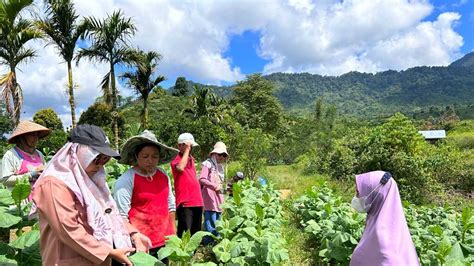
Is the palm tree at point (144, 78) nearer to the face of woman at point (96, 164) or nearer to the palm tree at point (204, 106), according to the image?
the palm tree at point (204, 106)

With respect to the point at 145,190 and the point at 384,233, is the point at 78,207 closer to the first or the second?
the point at 145,190

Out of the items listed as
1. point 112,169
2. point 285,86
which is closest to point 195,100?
point 112,169

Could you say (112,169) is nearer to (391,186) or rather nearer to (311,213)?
(311,213)

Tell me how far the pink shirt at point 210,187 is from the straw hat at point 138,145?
194 cm

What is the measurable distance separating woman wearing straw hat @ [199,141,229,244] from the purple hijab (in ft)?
8.17

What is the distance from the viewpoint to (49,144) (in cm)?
1400

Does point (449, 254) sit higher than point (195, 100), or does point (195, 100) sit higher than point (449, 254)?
point (195, 100)

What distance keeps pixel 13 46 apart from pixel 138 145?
724 centimetres

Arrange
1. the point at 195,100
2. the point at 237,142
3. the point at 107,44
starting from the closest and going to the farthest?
the point at 107,44, the point at 237,142, the point at 195,100

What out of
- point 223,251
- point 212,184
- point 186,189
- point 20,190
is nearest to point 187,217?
point 186,189

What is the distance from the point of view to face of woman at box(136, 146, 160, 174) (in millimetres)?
2779

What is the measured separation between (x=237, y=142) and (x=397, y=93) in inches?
7120

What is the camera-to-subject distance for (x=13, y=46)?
28.1 ft

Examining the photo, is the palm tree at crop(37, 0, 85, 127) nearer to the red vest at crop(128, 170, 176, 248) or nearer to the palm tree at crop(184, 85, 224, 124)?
the red vest at crop(128, 170, 176, 248)
